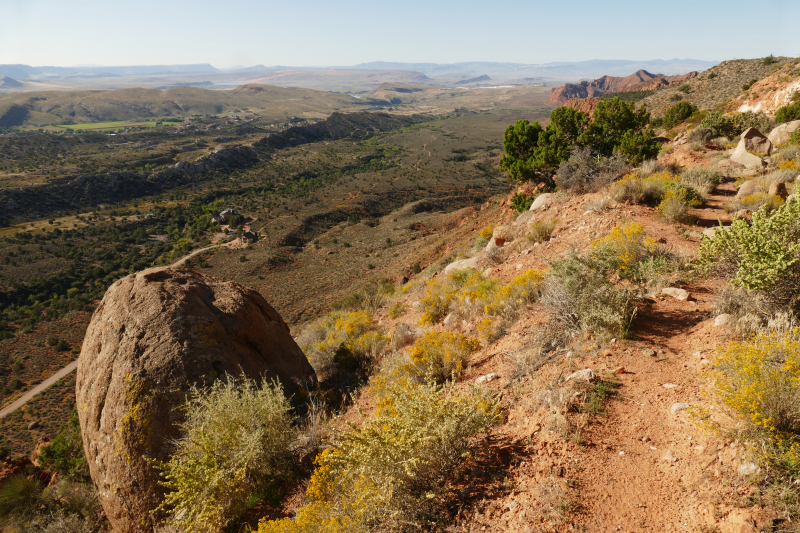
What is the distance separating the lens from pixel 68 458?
31.2ft

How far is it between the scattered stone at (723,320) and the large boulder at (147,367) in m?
7.80

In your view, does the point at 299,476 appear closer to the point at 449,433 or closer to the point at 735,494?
Answer: the point at 449,433

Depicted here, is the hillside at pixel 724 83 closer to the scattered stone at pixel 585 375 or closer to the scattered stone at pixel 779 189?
the scattered stone at pixel 779 189

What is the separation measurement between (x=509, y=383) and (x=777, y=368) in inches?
119

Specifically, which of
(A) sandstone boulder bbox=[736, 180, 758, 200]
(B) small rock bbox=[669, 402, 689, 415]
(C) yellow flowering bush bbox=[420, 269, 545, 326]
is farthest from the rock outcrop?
(B) small rock bbox=[669, 402, 689, 415]

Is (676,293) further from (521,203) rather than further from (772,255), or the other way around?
(521,203)

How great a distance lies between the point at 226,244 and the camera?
52.0 meters

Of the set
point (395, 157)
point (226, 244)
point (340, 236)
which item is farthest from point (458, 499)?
point (395, 157)

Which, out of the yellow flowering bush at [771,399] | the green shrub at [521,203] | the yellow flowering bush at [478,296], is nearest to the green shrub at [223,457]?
the yellow flowering bush at [478,296]

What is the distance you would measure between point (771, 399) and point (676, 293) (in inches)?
145

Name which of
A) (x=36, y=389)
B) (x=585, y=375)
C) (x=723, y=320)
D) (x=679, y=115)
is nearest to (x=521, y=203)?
(x=723, y=320)

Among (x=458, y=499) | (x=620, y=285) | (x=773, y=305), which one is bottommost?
(x=458, y=499)

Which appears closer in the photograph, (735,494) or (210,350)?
(735,494)

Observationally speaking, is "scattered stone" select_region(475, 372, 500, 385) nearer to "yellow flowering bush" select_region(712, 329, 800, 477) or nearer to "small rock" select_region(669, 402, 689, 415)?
"small rock" select_region(669, 402, 689, 415)
